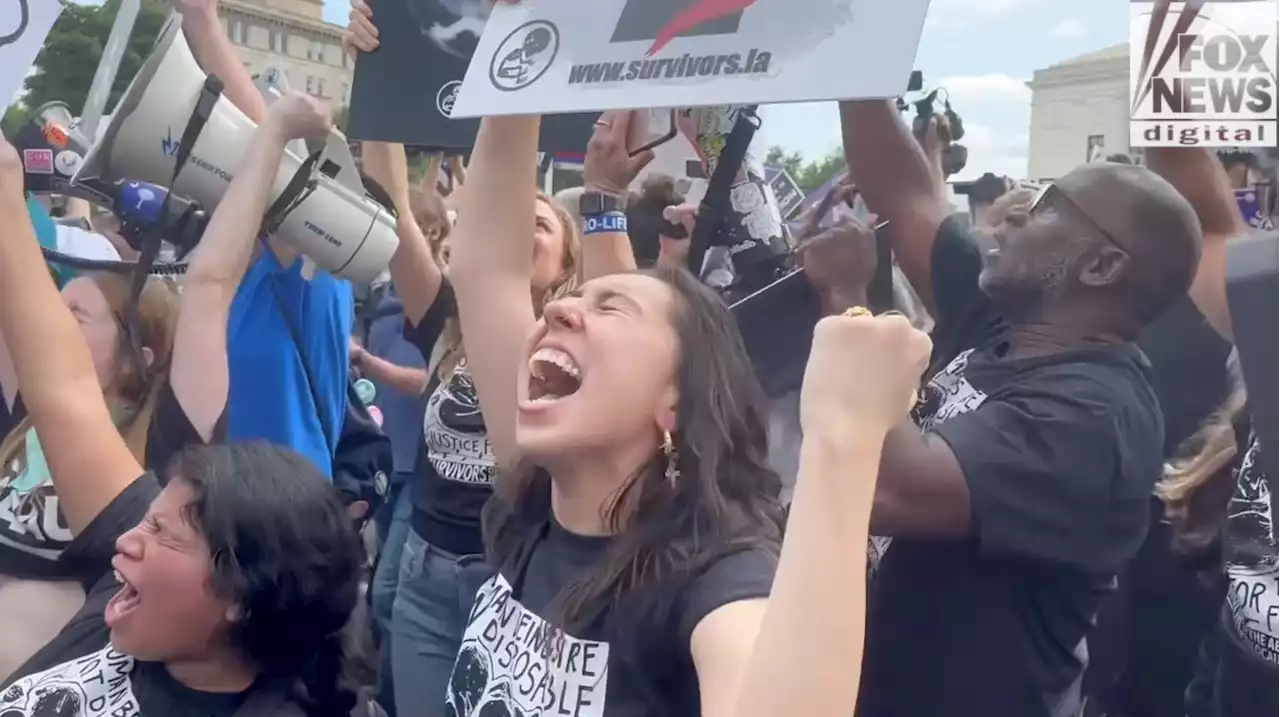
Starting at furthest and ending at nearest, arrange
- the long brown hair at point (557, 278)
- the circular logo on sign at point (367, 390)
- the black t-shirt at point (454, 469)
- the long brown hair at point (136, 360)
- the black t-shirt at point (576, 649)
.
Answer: the circular logo on sign at point (367, 390)
the long brown hair at point (557, 278)
the black t-shirt at point (454, 469)
the long brown hair at point (136, 360)
the black t-shirt at point (576, 649)

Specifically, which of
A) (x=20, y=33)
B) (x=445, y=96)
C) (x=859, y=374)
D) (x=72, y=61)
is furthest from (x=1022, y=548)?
(x=72, y=61)

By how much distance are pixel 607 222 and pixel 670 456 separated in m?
1.10

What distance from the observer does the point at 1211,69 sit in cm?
180

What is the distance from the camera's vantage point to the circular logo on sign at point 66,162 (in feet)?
10.1

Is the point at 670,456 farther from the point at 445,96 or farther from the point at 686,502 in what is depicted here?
the point at 445,96

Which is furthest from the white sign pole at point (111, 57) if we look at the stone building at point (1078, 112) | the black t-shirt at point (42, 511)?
the stone building at point (1078, 112)

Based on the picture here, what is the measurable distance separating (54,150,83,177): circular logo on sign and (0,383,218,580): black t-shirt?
1.05 m

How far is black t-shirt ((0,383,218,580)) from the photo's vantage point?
2.19 metres

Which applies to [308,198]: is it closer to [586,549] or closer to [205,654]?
[205,654]

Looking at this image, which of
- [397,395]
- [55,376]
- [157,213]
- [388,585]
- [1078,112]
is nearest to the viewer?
[1078,112]

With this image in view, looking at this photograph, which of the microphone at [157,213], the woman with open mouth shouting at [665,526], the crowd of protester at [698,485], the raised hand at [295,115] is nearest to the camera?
the woman with open mouth shouting at [665,526]

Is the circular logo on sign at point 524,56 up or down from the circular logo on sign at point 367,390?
up

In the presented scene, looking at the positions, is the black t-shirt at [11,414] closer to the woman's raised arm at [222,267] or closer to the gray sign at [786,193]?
the woman's raised arm at [222,267]

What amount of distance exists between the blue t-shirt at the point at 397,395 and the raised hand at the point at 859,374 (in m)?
2.66
